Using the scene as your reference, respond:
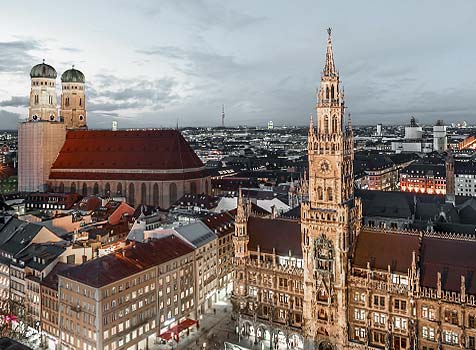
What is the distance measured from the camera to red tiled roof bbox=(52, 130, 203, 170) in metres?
175

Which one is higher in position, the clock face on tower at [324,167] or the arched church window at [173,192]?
the clock face on tower at [324,167]

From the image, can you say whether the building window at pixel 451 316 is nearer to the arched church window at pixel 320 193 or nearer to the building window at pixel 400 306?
the building window at pixel 400 306

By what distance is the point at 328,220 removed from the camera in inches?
2918

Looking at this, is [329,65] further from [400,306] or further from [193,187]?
[193,187]

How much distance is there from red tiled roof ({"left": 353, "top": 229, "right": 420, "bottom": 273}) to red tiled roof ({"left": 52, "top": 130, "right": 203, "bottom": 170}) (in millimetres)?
104625

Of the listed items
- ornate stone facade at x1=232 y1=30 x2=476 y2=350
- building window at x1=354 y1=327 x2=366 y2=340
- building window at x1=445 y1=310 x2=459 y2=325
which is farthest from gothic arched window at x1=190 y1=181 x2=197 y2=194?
building window at x1=445 y1=310 x2=459 y2=325

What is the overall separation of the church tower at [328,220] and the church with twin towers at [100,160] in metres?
97.5

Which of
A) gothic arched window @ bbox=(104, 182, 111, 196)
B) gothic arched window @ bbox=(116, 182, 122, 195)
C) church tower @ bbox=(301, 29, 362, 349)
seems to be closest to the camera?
church tower @ bbox=(301, 29, 362, 349)

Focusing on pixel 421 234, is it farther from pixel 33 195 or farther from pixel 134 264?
pixel 33 195

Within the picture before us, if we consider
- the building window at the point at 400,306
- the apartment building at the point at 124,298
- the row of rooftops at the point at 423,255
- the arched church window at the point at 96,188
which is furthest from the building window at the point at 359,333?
the arched church window at the point at 96,188

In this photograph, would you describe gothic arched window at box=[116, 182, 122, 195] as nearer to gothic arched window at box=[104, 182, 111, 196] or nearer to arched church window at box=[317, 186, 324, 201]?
gothic arched window at box=[104, 182, 111, 196]

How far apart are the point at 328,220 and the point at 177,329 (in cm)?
3205

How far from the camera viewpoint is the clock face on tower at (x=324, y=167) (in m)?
74.3

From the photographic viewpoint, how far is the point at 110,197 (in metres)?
168
